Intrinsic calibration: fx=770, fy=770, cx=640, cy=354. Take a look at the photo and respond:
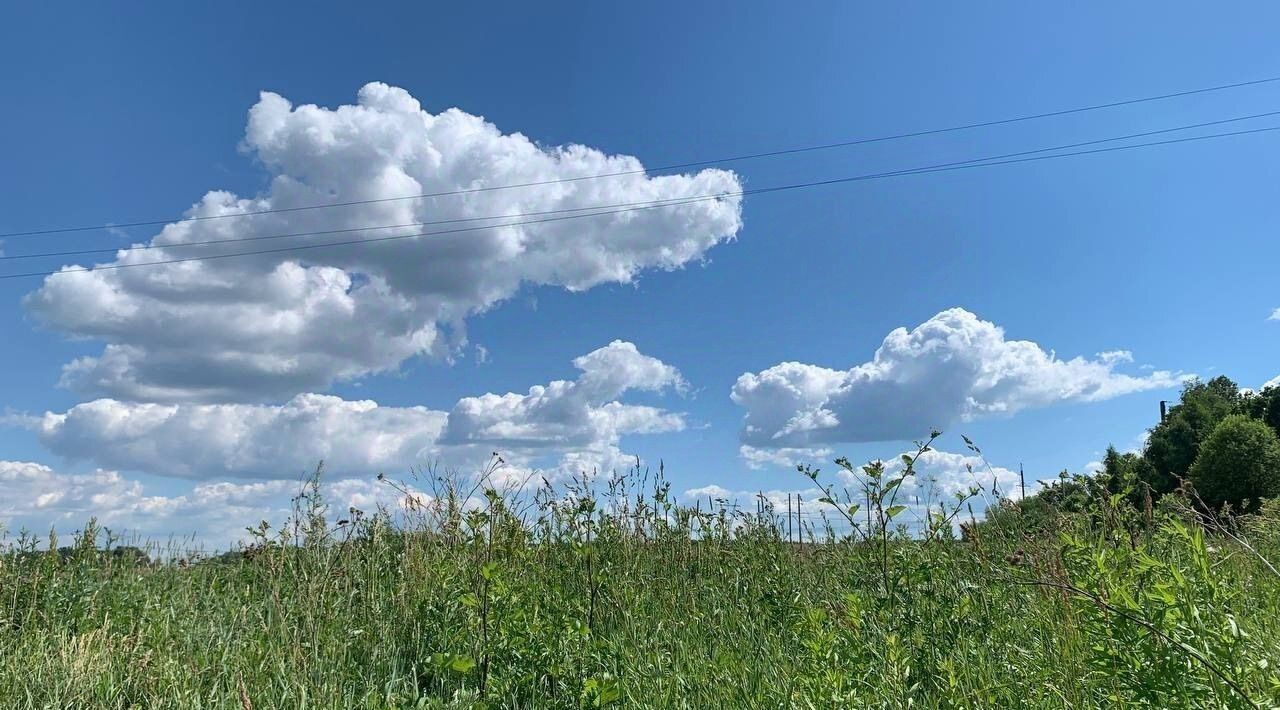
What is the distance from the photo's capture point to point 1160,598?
2.24m

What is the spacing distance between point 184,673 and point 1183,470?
53.6 m

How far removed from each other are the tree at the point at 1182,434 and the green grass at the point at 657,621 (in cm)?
4443

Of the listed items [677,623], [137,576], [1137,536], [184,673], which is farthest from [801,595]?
[137,576]

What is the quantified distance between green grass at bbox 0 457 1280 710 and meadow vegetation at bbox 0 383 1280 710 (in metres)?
0.02

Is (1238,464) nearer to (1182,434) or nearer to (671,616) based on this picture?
(1182,434)

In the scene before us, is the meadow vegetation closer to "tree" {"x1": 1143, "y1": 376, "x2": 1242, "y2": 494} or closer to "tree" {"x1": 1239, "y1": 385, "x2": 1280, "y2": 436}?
"tree" {"x1": 1143, "y1": 376, "x2": 1242, "y2": 494}

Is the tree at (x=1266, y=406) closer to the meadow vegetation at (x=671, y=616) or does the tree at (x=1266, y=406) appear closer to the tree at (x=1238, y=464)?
the tree at (x=1238, y=464)

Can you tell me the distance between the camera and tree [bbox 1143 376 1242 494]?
45.2 metres

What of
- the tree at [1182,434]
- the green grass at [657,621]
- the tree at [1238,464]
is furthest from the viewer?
the tree at [1182,434]

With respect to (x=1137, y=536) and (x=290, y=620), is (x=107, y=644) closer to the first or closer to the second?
(x=290, y=620)

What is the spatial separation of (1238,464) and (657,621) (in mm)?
38897

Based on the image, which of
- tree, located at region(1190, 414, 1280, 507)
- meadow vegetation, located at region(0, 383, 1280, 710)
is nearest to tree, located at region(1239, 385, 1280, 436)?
tree, located at region(1190, 414, 1280, 507)

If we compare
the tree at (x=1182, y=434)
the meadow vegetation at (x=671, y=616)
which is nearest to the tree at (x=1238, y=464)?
the tree at (x=1182, y=434)

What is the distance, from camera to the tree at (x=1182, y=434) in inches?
1781
